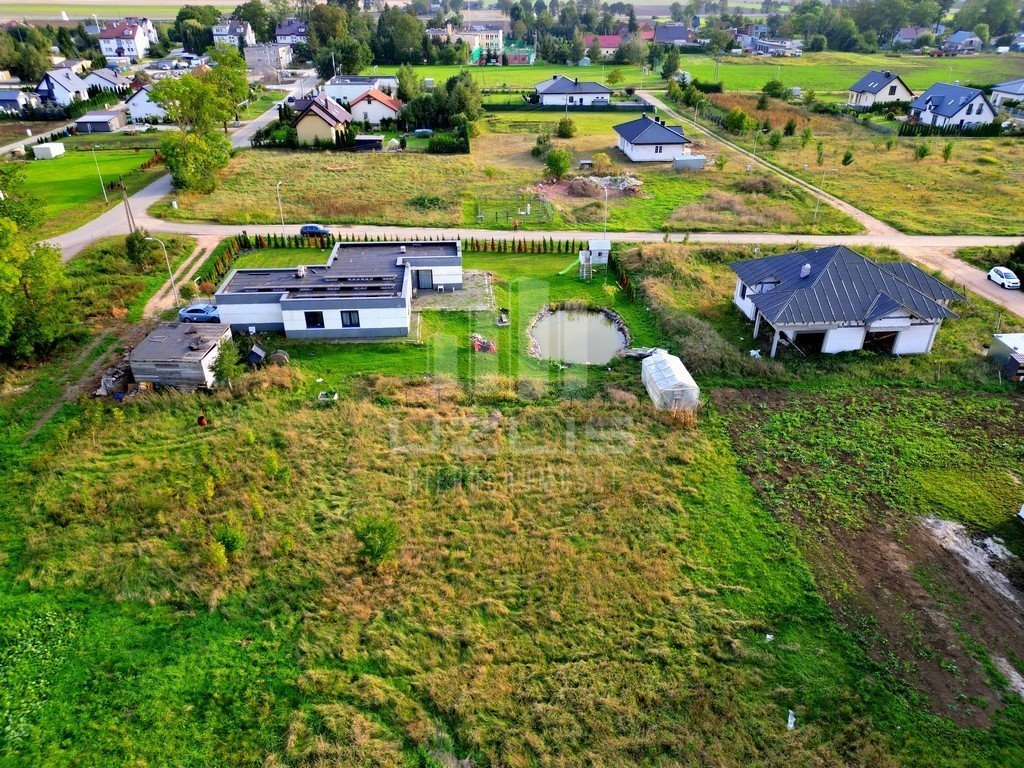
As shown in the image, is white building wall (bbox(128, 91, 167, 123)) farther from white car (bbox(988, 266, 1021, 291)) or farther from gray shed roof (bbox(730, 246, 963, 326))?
white car (bbox(988, 266, 1021, 291))

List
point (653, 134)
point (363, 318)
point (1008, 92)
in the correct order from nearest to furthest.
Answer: point (363, 318)
point (653, 134)
point (1008, 92)

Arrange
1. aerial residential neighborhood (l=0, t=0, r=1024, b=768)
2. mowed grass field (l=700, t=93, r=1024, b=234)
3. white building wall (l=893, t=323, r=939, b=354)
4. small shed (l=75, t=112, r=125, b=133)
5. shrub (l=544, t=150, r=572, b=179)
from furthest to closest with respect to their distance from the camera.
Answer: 1. small shed (l=75, t=112, r=125, b=133)
2. shrub (l=544, t=150, r=572, b=179)
3. mowed grass field (l=700, t=93, r=1024, b=234)
4. white building wall (l=893, t=323, r=939, b=354)
5. aerial residential neighborhood (l=0, t=0, r=1024, b=768)

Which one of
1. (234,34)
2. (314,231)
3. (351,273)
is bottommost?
(314,231)

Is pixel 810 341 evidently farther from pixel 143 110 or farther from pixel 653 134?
pixel 143 110

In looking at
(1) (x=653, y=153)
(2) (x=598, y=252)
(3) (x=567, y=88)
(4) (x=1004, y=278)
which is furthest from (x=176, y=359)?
(3) (x=567, y=88)

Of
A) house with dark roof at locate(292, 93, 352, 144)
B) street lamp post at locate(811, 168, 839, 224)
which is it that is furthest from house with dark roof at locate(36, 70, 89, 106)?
street lamp post at locate(811, 168, 839, 224)

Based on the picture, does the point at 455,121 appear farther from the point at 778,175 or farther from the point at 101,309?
the point at 101,309

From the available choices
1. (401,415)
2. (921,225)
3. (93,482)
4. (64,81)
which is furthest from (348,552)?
(64,81)
